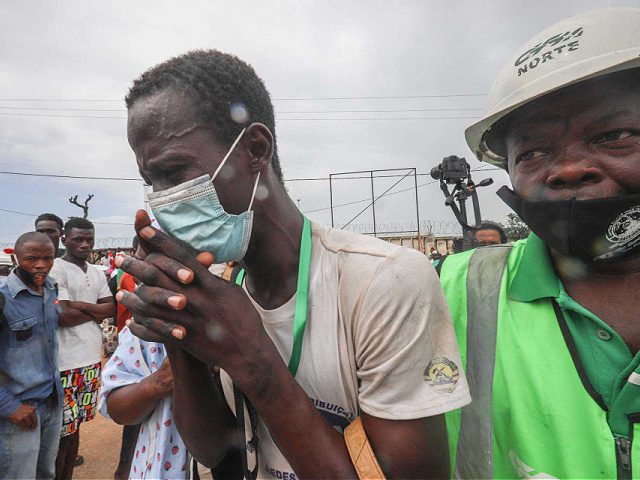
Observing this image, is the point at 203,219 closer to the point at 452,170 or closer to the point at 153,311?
the point at 153,311

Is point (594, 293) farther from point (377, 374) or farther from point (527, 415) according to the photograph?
point (377, 374)

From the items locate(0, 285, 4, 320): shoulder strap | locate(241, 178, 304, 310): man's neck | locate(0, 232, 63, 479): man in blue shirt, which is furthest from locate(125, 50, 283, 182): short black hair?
locate(0, 232, 63, 479): man in blue shirt

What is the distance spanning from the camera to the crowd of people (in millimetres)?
1174

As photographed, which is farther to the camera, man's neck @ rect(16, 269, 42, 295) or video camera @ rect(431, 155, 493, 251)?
video camera @ rect(431, 155, 493, 251)

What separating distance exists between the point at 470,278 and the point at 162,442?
1619 millimetres

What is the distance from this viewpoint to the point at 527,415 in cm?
129

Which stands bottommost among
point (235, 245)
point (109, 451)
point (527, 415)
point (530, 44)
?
point (109, 451)

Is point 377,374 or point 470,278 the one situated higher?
point 470,278

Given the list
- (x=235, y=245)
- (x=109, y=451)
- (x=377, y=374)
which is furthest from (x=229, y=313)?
(x=109, y=451)

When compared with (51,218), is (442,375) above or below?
below

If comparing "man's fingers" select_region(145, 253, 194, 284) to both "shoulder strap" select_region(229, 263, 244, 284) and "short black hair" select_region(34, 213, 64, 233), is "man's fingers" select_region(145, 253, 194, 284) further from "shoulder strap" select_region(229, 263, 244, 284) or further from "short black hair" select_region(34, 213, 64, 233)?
"short black hair" select_region(34, 213, 64, 233)

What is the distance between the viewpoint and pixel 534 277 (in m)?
1.42

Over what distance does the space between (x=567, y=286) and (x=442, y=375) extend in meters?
0.62

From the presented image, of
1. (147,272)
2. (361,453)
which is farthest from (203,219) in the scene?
(361,453)
